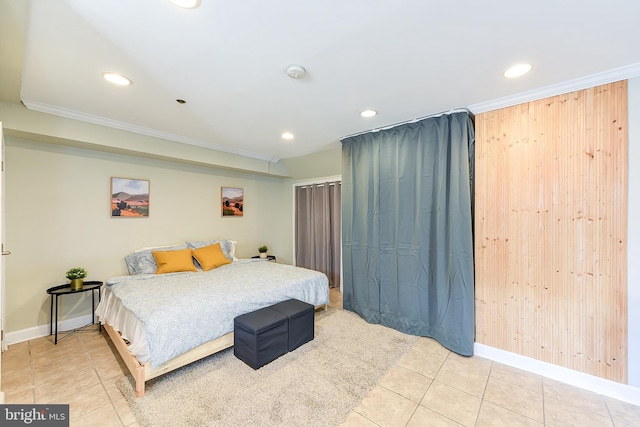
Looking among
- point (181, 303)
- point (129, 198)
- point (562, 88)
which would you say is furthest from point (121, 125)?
point (562, 88)

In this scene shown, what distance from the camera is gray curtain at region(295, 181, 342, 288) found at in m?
4.68

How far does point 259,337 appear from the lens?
2.24m

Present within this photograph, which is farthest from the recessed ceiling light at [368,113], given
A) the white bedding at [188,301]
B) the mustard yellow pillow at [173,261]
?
the mustard yellow pillow at [173,261]

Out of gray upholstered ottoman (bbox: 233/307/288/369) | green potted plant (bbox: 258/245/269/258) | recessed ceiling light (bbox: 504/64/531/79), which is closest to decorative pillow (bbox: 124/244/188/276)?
gray upholstered ottoman (bbox: 233/307/288/369)

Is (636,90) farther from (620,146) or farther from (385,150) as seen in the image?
(385,150)

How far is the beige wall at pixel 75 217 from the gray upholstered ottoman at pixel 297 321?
89.2 inches

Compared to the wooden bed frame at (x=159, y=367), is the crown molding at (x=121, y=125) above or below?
above

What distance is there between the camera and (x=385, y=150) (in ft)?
10.3

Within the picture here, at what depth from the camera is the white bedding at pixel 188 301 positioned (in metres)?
2.02

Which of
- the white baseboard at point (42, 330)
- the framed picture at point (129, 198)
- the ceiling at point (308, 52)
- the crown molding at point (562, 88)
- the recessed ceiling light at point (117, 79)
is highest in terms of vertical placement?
the recessed ceiling light at point (117, 79)

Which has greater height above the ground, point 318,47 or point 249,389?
point 318,47

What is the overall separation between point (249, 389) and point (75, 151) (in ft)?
11.0

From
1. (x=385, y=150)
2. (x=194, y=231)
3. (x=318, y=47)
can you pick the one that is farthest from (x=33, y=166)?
(x=385, y=150)

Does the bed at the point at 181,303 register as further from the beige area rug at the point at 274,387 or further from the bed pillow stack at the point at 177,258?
the beige area rug at the point at 274,387
